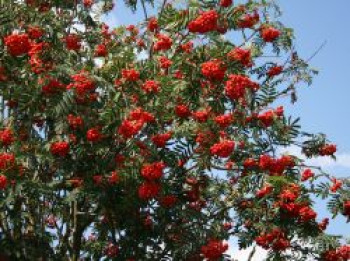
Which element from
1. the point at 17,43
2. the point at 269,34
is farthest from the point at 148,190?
the point at 269,34

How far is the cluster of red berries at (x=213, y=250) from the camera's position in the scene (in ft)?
25.0

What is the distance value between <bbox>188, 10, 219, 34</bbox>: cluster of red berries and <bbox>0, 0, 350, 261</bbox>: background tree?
17 millimetres

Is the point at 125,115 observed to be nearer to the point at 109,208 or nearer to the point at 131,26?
the point at 109,208

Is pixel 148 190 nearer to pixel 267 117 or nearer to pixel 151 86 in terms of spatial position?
pixel 151 86

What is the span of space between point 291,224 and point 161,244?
2033mm

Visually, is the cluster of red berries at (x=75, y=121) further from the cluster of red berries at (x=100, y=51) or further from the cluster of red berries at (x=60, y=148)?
the cluster of red berries at (x=100, y=51)

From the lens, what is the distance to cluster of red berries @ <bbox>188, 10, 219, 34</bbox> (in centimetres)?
736

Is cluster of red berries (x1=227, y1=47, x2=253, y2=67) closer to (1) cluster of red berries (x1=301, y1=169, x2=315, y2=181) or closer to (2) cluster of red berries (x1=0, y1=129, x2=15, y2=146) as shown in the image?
(1) cluster of red berries (x1=301, y1=169, x2=315, y2=181)

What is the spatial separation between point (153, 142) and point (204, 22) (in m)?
1.76

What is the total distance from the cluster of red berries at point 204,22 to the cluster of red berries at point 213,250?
297 centimetres

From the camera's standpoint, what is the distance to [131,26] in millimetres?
11430

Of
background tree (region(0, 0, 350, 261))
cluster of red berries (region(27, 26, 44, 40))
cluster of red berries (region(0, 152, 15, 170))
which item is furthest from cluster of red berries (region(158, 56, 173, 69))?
cluster of red berries (region(0, 152, 15, 170))

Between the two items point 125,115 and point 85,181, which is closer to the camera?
point 125,115

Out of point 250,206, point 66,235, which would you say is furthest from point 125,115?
point 66,235
